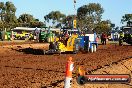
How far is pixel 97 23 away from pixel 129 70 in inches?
4121

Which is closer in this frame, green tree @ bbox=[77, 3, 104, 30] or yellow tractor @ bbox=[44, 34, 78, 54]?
yellow tractor @ bbox=[44, 34, 78, 54]

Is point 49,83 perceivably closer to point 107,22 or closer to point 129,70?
point 129,70

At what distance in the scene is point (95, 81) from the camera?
5.51m

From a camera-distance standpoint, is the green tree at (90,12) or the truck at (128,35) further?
the green tree at (90,12)

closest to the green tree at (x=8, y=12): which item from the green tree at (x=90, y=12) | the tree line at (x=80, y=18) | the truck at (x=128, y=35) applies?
the tree line at (x=80, y=18)

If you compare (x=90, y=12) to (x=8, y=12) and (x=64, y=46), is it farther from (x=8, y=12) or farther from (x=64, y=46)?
(x=64, y=46)

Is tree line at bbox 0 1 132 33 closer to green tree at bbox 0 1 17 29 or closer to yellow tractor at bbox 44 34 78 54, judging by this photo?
green tree at bbox 0 1 17 29

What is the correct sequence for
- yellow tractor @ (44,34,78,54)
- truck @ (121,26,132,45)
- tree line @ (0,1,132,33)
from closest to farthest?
→ yellow tractor @ (44,34,78,54), truck @ (121,26,132,45), tree line @ (0,1,132,33)

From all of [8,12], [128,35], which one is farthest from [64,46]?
[8,12]

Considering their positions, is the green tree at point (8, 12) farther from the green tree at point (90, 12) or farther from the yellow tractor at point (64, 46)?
the yellow tractor at point (64, 46)

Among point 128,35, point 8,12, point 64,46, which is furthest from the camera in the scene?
point 8,12

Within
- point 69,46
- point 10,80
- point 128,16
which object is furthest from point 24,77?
point 128,16

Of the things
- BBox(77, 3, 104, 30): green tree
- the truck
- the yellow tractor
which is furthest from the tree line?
the yellow tractor

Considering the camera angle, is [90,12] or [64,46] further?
[90,12]
